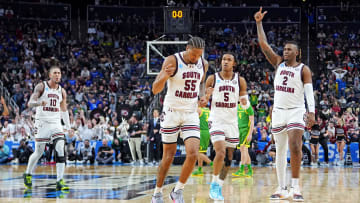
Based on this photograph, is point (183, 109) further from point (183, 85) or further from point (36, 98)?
point (36, 98)

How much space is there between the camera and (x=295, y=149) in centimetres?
785

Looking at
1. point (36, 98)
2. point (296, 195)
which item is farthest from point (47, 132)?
point (296, 195)

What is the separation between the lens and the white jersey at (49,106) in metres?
10.3

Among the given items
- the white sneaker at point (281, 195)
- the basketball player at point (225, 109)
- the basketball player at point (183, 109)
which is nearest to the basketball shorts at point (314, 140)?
the basketball player at point (225, 109)

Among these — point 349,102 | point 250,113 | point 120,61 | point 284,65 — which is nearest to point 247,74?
point 349,102

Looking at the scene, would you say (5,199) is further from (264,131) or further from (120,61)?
(120,61)

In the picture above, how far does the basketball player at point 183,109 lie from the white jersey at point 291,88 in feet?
Result: 5.21

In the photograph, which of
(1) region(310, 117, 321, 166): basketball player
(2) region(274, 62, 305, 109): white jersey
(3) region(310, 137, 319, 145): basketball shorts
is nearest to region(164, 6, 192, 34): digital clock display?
(1) region(310, 117, 321, 166): basketball player

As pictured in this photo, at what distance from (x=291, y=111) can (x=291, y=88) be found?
36 centimetres

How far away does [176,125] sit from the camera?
7160 mm

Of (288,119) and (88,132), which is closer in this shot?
(288,119)

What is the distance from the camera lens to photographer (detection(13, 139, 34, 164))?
757 inches

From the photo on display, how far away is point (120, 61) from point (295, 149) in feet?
72.0

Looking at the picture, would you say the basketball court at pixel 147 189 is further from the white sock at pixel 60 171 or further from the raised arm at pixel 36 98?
the raised arm at pixel 36 98
